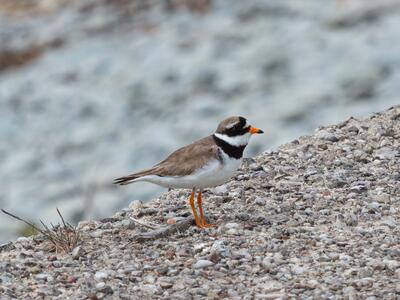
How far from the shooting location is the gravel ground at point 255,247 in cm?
741

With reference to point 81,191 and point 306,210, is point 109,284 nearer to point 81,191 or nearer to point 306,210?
point 306,210

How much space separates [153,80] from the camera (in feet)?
64.1

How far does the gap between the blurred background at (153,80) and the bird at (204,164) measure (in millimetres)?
6779

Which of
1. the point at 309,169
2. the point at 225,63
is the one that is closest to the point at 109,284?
the point at 309,169

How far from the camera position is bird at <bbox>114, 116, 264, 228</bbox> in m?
8.33

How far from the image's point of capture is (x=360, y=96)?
18.1m

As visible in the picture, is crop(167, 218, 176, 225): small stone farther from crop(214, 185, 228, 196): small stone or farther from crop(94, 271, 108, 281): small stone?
crop(94, 271, 108, 281): small stone

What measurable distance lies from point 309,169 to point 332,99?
8.35 m

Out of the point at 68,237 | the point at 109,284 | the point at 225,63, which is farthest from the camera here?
the point at 225,63

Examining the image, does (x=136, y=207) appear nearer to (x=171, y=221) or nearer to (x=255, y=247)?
(x=171, y=221)

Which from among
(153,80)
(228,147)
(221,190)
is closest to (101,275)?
(228,147)

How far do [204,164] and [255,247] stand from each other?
804 mm

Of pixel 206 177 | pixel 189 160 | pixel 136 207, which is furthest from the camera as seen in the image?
pixel 136 207

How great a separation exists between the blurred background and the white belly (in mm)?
6869
